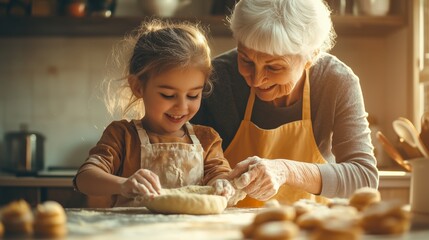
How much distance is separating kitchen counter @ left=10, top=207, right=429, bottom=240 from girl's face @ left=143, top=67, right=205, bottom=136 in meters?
0.34

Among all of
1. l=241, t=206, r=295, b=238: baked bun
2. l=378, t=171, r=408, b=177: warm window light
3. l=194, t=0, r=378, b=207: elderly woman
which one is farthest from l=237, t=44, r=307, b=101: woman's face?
l=378, t=171, r=408, b=177: warm window light

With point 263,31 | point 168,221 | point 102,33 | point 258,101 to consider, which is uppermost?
point 102,33

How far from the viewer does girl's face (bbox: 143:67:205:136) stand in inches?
60.6

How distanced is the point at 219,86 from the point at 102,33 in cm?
168

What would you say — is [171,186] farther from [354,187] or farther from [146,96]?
[354,187]

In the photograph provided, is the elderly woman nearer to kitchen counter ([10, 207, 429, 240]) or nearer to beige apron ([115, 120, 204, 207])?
beige apron ([115, 120, 204, 207])

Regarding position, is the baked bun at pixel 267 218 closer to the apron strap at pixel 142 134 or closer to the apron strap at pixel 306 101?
the apron strap at pixel 142 134

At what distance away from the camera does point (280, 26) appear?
162cm

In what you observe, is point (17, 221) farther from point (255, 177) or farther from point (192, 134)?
point (192, 134)

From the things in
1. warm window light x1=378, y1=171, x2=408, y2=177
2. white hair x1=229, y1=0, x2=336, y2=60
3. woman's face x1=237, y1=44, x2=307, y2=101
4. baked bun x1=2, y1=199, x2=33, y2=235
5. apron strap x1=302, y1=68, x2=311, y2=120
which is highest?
white hair x1=229, y1=0, x2=336, y2=60

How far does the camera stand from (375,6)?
3.26m

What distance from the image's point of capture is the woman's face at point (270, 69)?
1634 millimetres

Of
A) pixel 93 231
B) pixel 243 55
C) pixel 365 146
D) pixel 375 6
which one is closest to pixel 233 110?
pixel 243 55

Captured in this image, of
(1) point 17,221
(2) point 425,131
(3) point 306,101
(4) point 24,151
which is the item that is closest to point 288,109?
(3) point 306,101
